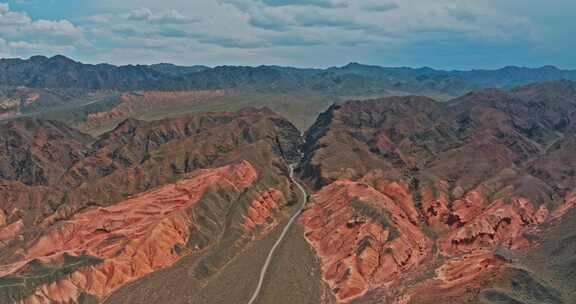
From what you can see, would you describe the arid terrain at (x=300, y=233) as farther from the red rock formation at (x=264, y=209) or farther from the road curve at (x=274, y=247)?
the road curve at (x=274, y=247)

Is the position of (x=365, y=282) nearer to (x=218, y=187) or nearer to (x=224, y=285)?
(x=224, y=285)

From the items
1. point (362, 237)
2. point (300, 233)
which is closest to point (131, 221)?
point (300, 233)

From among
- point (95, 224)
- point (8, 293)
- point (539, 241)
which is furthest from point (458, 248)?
point (8, 293)

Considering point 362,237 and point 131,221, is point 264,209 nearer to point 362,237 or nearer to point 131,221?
point 362,237

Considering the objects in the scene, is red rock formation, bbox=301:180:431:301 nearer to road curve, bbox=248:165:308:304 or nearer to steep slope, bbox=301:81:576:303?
steep slope, bbox=301:81:576:303

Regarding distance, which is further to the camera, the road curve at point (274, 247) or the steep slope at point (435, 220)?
the road curve at point (274, 247)

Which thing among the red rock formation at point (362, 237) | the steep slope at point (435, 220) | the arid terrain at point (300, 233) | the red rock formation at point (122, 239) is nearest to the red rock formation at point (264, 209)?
the arid terrain at point (300, 233)

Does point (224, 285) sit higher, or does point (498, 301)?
point (498, 301)

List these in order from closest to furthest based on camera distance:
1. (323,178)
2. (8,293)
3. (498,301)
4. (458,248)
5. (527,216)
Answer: (498,301) → (8,293) → (458,248) → (527,216) → (323,178)

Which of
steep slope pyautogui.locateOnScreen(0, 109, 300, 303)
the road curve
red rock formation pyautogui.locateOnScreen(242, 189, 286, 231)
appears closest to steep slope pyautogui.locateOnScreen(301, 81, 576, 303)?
the road curve
